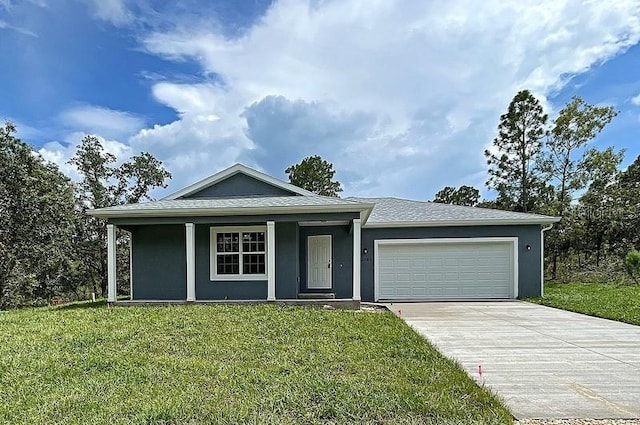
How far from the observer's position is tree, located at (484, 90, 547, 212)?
21.5 metres

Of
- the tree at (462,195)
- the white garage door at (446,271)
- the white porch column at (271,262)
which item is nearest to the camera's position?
the white porch column at (271,262)

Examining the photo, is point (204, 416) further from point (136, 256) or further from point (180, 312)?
point (136, 256)

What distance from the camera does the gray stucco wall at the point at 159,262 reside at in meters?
12.5

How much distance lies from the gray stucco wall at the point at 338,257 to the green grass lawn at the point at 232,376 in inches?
225

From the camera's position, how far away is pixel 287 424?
3.30 m

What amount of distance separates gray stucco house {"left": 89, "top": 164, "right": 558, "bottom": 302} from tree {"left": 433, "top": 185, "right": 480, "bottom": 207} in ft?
75.1

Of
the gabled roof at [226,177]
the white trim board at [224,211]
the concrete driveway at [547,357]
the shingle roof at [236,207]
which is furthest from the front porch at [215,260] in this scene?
the concrete driveway at [547,357]

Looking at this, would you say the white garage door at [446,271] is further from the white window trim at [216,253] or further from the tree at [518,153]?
the tree at [518,153]

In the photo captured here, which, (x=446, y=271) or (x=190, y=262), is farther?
(x=446, y=271)

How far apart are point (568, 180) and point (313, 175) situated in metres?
16.1

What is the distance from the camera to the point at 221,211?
37.2 feet

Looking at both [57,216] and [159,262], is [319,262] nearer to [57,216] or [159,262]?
[159,262]

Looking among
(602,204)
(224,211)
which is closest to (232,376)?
(224,211)

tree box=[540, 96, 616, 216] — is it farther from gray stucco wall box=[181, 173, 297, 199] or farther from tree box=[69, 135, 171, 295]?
tree box=[69, 135, 171, 295]
